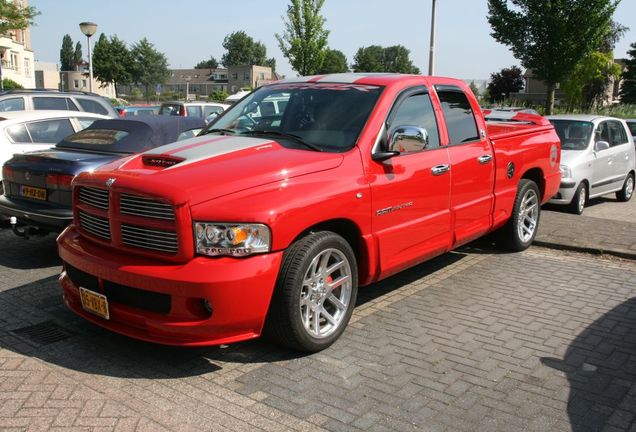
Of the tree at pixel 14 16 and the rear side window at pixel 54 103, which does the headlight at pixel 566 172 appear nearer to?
the rear side window at pixel 54 103

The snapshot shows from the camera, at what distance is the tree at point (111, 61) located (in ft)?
207

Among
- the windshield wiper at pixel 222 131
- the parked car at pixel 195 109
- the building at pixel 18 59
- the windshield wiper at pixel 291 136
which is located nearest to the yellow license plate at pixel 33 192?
the windshield wiper at pixel 222 131

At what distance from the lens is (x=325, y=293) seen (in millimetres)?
4387

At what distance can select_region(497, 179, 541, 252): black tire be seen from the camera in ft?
23.1

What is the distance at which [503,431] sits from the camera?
339 centimetres

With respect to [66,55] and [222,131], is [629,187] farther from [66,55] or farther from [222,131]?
[66,55]

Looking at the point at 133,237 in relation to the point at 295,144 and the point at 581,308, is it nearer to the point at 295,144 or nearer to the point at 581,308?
the point at 295,144

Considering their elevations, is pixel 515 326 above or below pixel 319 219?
below

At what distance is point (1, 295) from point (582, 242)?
6589mm

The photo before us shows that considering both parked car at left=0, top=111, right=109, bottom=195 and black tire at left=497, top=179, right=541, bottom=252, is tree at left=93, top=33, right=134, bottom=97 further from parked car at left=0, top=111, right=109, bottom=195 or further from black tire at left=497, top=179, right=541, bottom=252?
black tire at left=497, top=179, right=541, bottom=252

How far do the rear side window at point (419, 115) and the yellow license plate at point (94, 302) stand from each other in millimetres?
2632

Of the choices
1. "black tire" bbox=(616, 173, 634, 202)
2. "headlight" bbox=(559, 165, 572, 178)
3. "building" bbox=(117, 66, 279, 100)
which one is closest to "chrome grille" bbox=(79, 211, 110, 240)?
"headlight" bbox=(559, 165, 572, 178)

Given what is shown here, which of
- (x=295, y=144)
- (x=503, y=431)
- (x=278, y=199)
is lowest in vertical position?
(x=503, y=431)

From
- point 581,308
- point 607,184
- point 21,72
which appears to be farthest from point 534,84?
point 581,308
